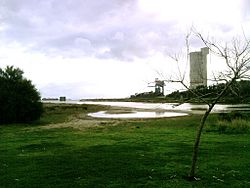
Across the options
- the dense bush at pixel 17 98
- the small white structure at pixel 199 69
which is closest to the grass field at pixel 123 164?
the small white structure at pixel 199 69

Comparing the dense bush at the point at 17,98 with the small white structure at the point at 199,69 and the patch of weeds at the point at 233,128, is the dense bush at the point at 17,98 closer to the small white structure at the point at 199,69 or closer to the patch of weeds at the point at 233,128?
the patch of weeds at the point at 233,128

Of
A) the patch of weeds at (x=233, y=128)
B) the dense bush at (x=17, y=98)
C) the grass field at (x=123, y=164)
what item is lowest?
the grass field at (x=123, y=164)

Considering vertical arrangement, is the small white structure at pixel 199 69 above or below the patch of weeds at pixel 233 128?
above

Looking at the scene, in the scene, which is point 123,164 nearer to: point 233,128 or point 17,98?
point 233,128

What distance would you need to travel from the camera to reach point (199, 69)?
11.2 m

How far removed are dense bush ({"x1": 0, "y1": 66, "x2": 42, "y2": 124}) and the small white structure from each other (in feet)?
116

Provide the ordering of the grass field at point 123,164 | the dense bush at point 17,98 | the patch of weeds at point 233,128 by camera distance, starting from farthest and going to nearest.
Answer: the dense bush at point 17,98 < the patch of weeds at point 233,128 < the grass field at point 123,164

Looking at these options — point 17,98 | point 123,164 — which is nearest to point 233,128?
point 123,164

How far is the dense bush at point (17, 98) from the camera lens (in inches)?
1735

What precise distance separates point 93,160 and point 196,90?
5.59 meters

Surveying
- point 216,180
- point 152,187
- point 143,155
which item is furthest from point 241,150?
point 152,187

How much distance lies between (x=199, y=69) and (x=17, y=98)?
3626 centimetres

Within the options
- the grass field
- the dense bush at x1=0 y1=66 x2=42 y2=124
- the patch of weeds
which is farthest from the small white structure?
the dense bush at x1=0 y1=66 x2=42 y2=124

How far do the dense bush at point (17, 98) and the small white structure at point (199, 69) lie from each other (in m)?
35.4
